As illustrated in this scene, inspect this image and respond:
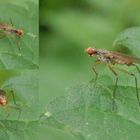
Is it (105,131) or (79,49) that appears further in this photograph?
(79,49)

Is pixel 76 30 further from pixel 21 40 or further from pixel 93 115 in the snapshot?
pixel 93 115

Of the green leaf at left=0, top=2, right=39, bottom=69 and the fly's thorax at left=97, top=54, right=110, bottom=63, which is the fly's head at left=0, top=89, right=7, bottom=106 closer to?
the green leaf at left=0, top=2, right=39, bottom=69

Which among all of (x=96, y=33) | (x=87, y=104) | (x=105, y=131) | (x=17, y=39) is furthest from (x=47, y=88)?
(x=96, y=33)

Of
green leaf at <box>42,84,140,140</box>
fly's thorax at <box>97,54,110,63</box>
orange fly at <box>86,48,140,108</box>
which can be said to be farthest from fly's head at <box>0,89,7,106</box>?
fly's thorax at <box>97,54,110,63</box>

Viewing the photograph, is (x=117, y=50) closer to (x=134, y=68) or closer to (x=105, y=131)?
(x=134, y=68)

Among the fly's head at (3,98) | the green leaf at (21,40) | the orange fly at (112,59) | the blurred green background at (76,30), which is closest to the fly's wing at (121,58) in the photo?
the orange fly at (112,59)

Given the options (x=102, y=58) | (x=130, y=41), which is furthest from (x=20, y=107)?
(x=130, y=41)

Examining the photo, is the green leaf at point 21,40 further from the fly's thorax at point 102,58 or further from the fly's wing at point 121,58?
the fly's wing at point 121,58
